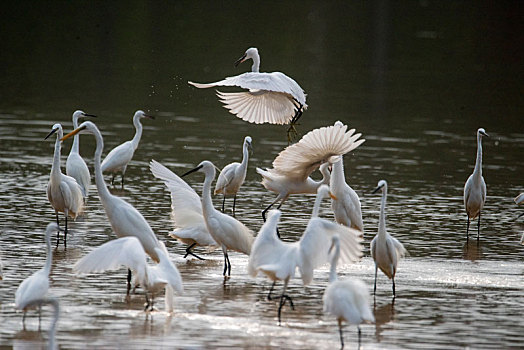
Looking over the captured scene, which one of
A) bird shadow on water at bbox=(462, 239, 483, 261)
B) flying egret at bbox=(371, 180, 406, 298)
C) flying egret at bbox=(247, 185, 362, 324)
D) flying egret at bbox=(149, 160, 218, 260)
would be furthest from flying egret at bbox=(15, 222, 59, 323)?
bird shadow on water at bbox=(462, 239, 483, 261)


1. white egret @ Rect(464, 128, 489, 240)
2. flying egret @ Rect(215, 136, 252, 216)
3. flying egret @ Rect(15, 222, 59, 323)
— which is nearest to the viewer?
flying egret @ Rect(15, 222, 59, 323)

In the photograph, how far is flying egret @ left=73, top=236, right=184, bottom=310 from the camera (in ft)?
25.9

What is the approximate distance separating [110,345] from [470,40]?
1455 inches

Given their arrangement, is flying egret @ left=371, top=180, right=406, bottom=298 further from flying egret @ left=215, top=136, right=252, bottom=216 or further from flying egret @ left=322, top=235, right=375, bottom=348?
flying egret @ left=215, top=136, right=252, bottom=216

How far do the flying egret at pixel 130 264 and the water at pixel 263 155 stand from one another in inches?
14.5

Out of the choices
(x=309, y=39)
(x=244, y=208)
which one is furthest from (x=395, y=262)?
(x=309, y=39)

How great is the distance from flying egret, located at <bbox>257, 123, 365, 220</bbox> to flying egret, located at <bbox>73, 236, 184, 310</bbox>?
2.28 meters

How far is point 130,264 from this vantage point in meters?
7.89

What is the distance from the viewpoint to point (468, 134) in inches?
810

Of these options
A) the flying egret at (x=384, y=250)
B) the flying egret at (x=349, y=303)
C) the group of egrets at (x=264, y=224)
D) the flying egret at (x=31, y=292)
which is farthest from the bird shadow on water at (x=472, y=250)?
the flying egret at (x=31, y=292)

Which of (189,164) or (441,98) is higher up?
(441,98)

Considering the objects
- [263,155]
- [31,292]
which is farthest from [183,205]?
[263,155]

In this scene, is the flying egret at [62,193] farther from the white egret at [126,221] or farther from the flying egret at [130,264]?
the flying egret at [130,264]

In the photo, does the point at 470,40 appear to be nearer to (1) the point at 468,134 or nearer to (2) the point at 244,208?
(1) the point at 468,134
